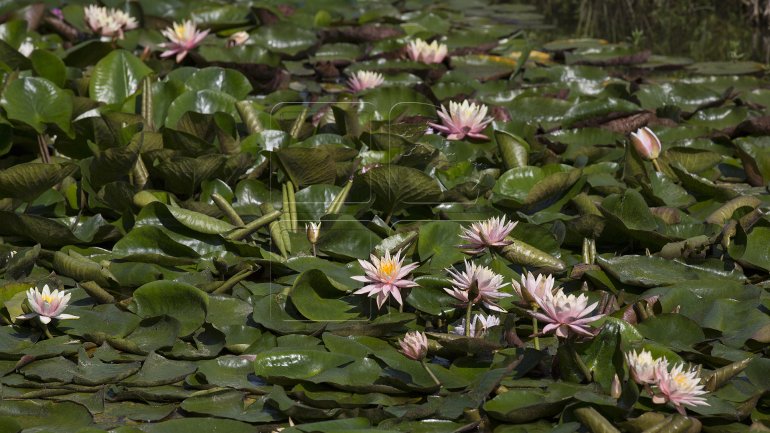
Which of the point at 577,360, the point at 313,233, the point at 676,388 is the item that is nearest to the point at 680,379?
the point at 676,388

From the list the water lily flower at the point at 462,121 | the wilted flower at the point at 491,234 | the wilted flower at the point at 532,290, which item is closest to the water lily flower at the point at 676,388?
the wilted flower at the point at 532,290

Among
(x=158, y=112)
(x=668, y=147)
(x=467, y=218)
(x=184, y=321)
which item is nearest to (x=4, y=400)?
(x=184, y=321)

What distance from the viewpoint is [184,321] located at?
2.85 metres

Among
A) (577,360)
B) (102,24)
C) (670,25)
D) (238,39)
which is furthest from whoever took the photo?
(670,25)

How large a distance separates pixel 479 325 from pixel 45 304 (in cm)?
114

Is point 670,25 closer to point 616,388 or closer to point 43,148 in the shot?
point 43,148

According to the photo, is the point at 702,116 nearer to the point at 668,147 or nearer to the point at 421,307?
the point at 668,147

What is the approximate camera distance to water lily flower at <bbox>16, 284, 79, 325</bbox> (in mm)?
2738

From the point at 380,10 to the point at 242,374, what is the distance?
15.9ft

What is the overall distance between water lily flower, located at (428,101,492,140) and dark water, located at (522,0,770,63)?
124 inches

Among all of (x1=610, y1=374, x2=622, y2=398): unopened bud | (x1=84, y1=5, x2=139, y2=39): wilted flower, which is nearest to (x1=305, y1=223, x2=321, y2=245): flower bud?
(x1=610, y1=374, x2=622, y2=398): unopened bud

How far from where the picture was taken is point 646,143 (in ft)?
12.2

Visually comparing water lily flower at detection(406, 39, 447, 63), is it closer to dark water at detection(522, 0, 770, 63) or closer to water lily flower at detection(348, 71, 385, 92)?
water lily flower at detection(348, 71, 385, 92)

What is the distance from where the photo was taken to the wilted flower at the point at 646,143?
12.2 ft
